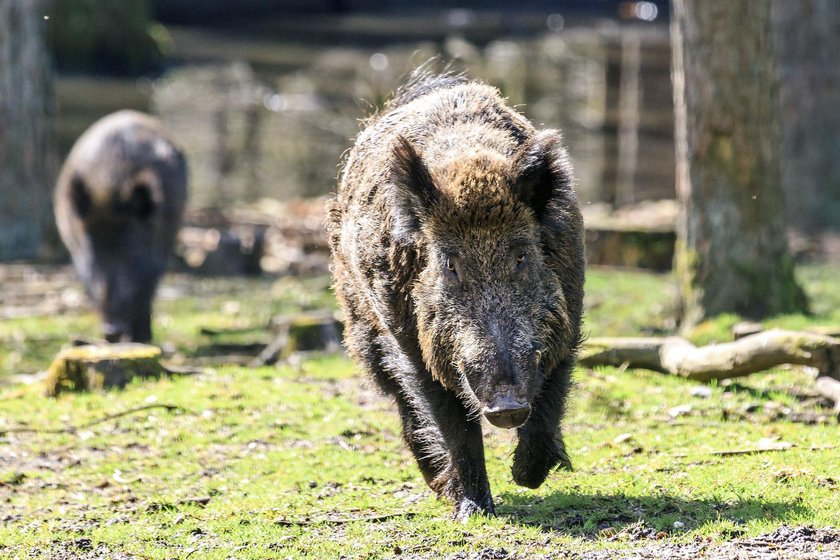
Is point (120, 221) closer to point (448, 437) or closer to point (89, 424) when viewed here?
point (89, 424)

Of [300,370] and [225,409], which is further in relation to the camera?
[300,370]

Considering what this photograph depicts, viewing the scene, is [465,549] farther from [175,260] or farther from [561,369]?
[175,260]

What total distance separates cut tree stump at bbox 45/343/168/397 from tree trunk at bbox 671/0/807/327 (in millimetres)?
4720

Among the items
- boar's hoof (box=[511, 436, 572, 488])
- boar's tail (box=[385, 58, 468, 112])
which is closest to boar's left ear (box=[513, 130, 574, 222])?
boar's hoof (box=[511, 436, 572, 488])

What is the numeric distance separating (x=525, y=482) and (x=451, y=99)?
2.09 meters

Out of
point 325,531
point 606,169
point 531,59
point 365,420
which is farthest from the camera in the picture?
point 531,59

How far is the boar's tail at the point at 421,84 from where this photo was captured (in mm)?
7547

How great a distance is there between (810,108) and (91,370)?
1023 centimetres

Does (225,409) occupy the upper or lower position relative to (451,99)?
lower

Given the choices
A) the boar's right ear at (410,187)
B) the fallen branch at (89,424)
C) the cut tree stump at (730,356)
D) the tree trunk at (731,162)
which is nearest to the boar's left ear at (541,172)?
the boar's right ear at (410,187)

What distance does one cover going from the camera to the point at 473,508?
6148mm

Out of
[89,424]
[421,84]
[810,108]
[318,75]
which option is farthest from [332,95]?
[421,84]

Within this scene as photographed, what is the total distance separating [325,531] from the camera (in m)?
6.09

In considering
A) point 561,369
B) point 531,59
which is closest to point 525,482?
point 561,369
